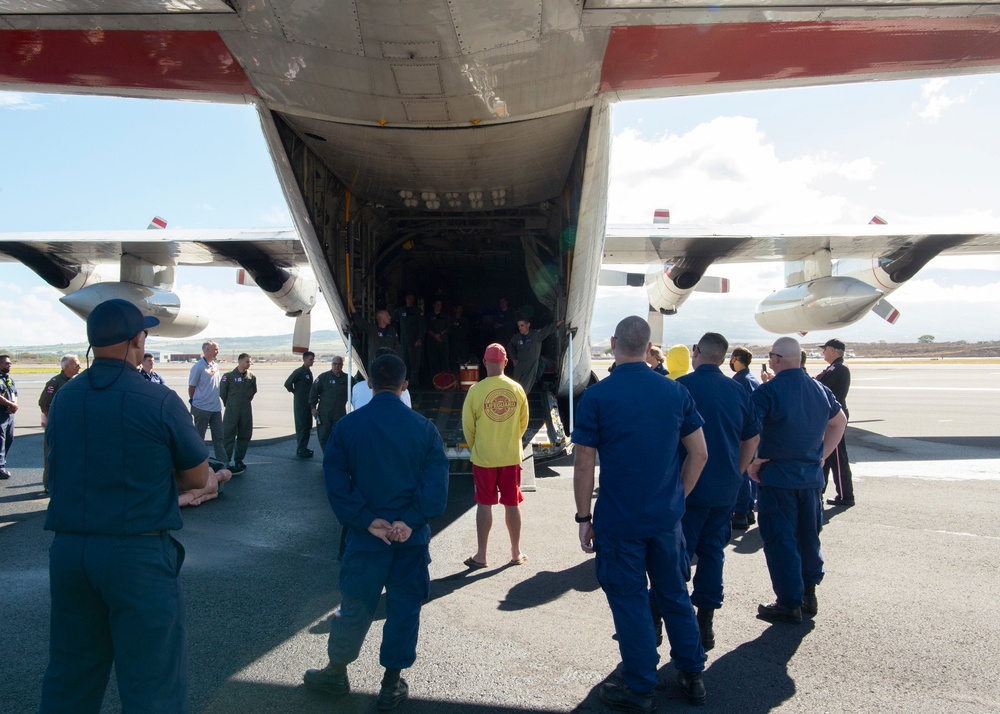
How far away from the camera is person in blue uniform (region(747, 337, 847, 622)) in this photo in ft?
12.1

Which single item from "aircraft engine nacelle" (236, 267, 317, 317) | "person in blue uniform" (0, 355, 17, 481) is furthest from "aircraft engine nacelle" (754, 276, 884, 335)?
"person in blue uniform" (0, 355, 17, 481)

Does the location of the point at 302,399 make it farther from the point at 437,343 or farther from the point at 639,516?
the point at 639,516

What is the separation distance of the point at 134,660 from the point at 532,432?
6.25 meters

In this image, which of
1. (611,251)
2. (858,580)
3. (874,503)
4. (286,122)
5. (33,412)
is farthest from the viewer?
(33,412)

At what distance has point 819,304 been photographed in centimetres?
1115

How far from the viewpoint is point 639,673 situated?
2734 millimetres

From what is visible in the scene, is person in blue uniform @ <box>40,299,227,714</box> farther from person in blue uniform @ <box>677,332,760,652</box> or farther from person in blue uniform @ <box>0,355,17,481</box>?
person in blue uniform @ <box>0,355,17,481</box>

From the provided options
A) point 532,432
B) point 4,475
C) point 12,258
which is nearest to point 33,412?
point 12,258

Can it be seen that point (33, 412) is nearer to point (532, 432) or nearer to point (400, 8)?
point (532, 432)

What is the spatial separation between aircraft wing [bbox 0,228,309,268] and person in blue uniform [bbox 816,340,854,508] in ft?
27.5

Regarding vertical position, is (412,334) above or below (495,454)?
above

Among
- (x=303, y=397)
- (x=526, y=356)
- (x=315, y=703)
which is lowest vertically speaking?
(x=315, y=703)

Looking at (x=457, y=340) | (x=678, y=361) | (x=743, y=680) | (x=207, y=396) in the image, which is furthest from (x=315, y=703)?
(x=457, y=340)

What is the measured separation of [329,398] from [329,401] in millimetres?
41
